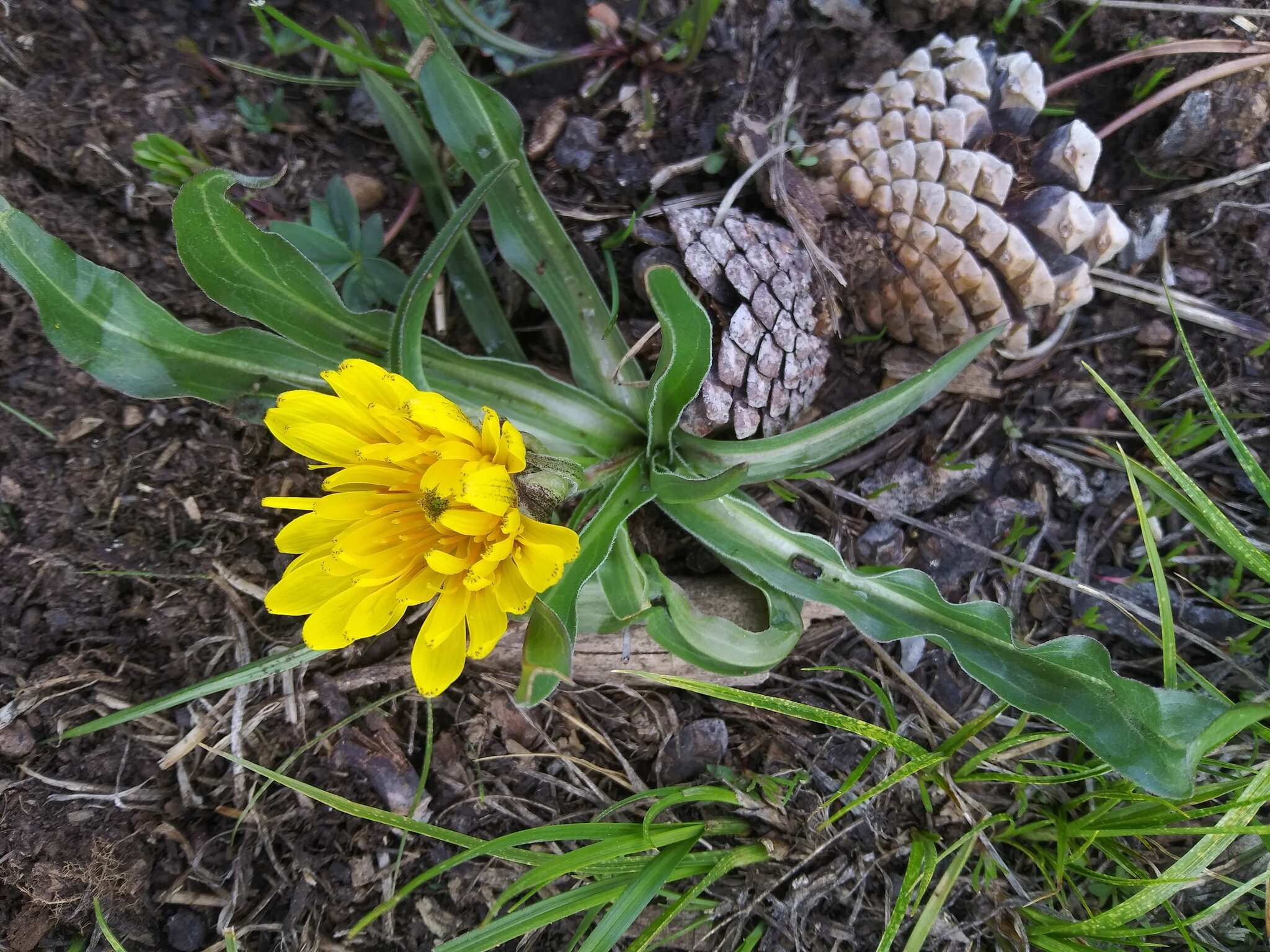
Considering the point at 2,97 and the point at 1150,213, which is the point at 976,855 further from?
the point at 2,97

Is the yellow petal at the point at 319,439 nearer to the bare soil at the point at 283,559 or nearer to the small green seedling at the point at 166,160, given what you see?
the bare soil at the point at 283,559

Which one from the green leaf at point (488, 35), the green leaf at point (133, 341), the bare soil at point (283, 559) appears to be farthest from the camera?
the green leaf at point (488, 35)

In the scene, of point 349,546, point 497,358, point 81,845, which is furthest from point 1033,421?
point 81,845

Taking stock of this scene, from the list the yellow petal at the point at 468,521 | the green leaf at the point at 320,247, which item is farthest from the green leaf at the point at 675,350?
the green leaf at the point at 320,247

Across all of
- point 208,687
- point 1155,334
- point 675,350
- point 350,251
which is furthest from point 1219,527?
point 208,687

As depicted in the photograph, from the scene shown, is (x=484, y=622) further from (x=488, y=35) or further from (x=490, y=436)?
(x=488, y=35)
